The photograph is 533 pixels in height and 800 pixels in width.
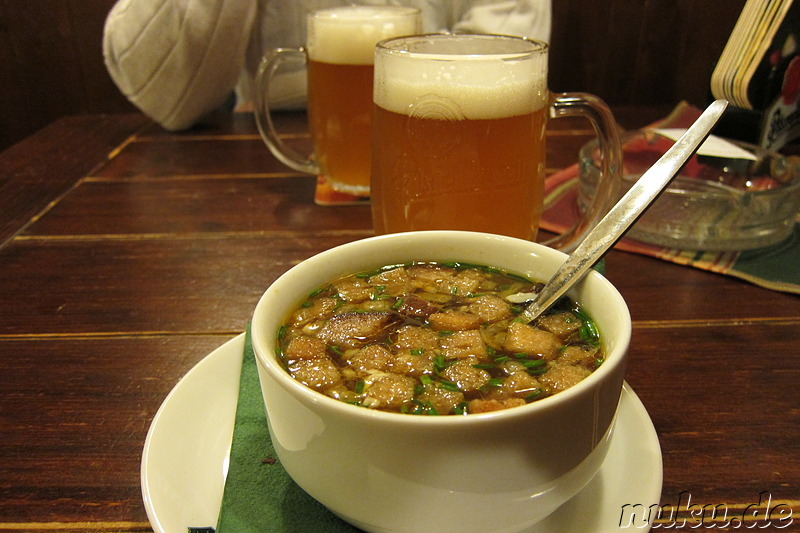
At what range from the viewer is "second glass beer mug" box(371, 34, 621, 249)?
1.13m

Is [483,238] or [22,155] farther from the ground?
[483,238]

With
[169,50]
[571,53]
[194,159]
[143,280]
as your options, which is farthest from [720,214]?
[571,53]

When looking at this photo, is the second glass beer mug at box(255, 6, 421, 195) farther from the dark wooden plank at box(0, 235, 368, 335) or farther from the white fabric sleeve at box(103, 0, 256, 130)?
the white fabric sleeve at box(103, 0, 256, 130)

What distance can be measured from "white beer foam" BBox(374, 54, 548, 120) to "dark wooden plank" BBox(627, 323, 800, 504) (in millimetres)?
455

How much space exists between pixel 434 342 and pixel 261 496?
26 cm

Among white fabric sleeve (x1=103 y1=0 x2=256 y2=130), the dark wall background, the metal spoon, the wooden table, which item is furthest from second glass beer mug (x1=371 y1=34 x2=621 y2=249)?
the dark wall background

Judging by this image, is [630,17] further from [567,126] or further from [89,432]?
[89,432]

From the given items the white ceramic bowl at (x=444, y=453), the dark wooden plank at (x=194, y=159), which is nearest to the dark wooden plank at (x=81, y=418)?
the white ceramic bowl at (x=444, y=453)

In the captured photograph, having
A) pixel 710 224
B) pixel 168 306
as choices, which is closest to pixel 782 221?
pixel 710 224

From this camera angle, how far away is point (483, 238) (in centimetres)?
94

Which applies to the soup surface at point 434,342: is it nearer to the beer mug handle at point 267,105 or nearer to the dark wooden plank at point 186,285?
the dark wooden plank at point 186,285

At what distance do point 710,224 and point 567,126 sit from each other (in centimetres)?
97

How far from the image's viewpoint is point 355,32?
4.98 ft

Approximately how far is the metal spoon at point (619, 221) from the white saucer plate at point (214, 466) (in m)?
0.18
